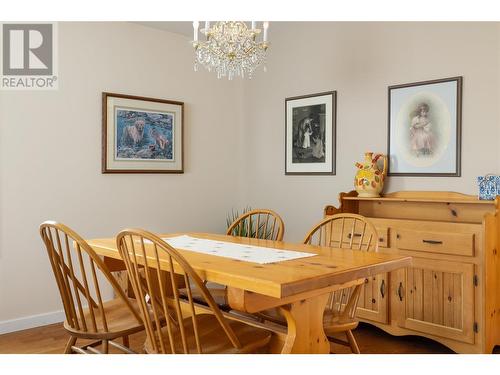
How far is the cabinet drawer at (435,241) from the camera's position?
285cm

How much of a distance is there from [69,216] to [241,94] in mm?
2077

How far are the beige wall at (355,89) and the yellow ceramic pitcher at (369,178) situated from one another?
143 mm

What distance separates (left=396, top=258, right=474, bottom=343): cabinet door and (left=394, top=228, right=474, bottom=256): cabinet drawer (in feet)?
0.25

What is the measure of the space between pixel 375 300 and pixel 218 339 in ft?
5.29

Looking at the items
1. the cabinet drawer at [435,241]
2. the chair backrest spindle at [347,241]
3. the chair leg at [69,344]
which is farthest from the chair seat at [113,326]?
the cabinet drawer at [435,241]

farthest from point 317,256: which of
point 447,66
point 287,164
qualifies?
point 287,164

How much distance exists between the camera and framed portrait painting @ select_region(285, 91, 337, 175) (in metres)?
4.02

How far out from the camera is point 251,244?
2631 mm

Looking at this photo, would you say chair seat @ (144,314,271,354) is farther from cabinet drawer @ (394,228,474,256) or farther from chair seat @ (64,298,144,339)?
cabinet drawer @ (394,228,474,256)

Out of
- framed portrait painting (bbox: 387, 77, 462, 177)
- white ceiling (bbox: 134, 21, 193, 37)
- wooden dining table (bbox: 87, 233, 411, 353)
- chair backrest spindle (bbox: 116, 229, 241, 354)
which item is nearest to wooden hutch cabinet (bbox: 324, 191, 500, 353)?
framed portrait painting (bbox: 387, 77, 462, 177)

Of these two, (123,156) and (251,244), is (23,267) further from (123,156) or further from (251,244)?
(251,244)

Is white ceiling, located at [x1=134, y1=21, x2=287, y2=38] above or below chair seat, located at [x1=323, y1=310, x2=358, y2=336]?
above

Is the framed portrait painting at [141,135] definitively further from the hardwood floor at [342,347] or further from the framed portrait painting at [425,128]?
the framed portrait painting at [425,128]

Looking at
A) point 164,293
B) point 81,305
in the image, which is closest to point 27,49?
point 81,305
